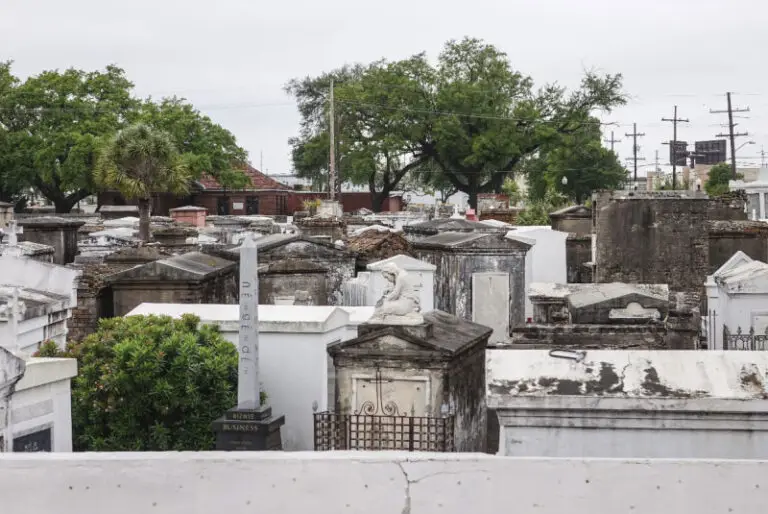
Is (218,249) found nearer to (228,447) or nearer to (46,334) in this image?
(46,334)

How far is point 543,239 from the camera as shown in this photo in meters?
25.6

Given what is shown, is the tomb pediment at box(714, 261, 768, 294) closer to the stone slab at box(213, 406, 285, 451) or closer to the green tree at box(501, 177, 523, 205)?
the stone slab at box(213, 406, 285, 451)

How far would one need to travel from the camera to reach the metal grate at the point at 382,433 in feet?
34.7

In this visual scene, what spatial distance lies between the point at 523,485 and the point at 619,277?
16.3 metres

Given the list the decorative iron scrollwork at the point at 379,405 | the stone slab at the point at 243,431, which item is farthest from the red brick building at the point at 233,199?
the stone slab at the point at 243,431

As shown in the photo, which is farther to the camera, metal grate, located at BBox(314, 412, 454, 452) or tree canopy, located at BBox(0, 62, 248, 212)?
tree canopy, located at BBox(0, 62, 248, 212)

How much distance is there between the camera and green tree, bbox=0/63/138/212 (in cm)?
4897

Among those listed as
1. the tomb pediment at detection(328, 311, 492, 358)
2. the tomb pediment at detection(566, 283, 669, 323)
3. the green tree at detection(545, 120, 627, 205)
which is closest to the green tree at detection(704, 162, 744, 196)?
the green tree at detection(545, 120, 627, 205)

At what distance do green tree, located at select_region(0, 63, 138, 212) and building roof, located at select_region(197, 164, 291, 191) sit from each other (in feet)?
20.7

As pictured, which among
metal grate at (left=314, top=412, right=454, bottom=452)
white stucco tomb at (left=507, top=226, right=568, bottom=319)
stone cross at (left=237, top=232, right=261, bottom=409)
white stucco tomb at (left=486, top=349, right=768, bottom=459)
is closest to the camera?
white stucco tomb at (left=486, top=349, right=768, bottom=459)

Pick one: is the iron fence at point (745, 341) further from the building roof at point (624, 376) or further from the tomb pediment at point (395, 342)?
the building roof at point (624, 376)

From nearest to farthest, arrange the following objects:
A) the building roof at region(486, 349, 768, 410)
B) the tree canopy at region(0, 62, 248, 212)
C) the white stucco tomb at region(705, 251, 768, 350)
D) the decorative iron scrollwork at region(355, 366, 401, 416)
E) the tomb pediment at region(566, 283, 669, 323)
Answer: the building roof at region(486, 349, 768, 410)
the decorative iron scrollwork at region(355, 366, 401, 416)
the tomb pediment at region(566, 283, 669, 323)
the white stucco tomb at region(705, 251, 768, 350)
the tree canopy at region(0, 62, 248, 212)

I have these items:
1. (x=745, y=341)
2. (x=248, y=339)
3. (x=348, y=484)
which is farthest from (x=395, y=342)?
(x=745, y=341)

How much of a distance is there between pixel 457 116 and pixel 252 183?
1164 cm
